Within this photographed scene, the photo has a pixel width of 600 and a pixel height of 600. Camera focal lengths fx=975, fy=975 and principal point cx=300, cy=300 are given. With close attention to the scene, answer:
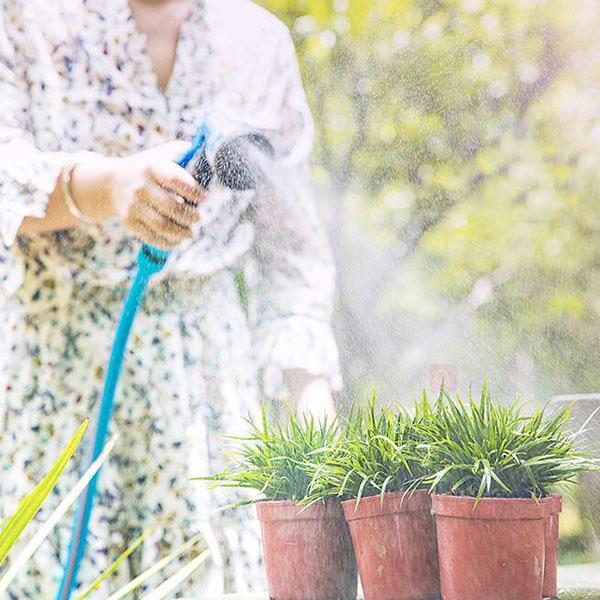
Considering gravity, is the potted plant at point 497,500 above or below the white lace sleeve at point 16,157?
below

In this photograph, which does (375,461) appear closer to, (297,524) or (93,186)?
(297,524)

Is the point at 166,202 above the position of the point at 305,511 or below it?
above

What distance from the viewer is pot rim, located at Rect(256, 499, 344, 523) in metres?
0.94

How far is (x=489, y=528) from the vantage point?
2.71 feet

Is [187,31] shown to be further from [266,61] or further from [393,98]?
[393,98]

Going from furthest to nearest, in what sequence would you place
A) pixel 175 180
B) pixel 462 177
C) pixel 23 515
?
pixel 462 177 < pixel 175 180 < pixel 23 515

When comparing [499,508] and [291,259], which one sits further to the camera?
[291,259]

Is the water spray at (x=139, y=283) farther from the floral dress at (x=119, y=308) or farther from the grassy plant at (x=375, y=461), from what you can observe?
the grassy plant at (x=375, y=461)

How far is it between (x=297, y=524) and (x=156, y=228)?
1.28ft

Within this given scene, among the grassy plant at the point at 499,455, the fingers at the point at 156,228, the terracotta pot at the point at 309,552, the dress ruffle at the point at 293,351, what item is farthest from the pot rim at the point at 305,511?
the fingers at the point at 156,228

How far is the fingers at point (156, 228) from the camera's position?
3.66ft

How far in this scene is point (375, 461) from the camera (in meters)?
0.91

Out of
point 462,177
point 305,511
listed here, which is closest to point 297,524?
point 305,511

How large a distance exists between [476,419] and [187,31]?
665mm
